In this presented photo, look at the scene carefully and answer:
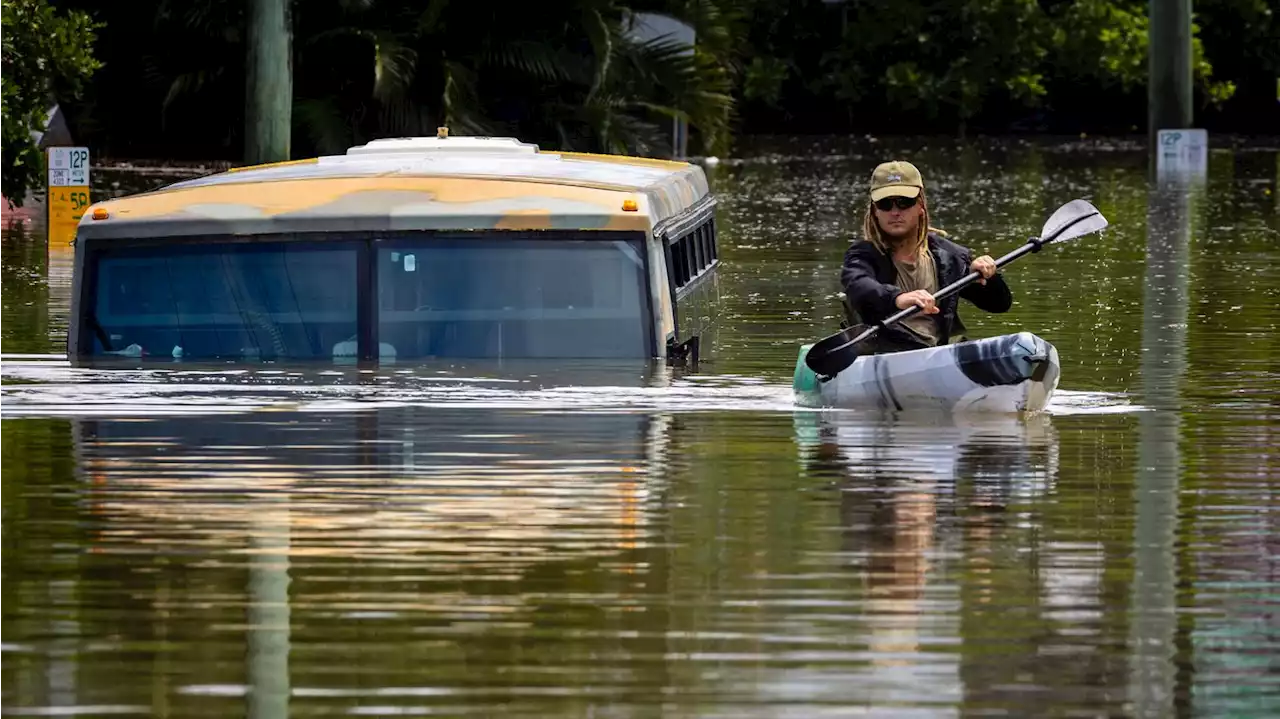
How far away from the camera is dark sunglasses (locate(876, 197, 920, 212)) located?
1490 centimetres

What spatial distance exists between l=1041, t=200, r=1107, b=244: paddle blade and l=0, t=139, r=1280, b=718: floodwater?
2.85 feet

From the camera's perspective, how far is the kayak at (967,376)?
49.4 ft

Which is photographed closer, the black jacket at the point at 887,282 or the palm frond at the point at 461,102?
the black jacket at the point at 887,282

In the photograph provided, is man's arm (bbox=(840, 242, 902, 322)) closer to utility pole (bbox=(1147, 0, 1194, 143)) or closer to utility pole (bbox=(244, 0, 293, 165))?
utility pole (bbox=(244, 0, 293, 165))

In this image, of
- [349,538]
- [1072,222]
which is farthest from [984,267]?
[349,538]

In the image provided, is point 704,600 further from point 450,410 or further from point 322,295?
point 322,295

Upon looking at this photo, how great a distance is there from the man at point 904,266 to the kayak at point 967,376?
0.19m

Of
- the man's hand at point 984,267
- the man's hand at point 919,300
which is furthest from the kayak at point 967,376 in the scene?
the man's hand at point 919,300

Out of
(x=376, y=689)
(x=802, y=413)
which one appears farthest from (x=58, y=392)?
(x=376, y=689)

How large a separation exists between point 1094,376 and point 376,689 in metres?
9.93

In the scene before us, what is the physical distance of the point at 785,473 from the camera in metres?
13.2

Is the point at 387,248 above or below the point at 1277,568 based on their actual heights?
above

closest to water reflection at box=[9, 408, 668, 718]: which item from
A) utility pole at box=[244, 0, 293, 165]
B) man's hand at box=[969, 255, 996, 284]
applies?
man's hand at box=[969, 255, 996, 284]

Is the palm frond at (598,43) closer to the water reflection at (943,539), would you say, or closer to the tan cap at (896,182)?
the water reflection at (943,539)
